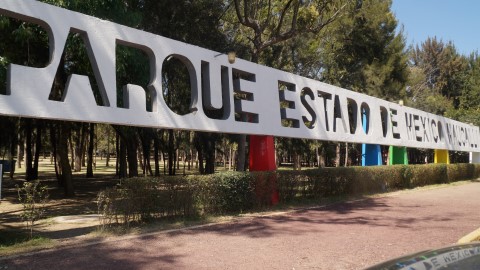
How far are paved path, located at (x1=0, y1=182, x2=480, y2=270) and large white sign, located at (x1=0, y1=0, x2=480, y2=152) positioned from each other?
8.64ft

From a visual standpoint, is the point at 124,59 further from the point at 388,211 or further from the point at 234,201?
the point at 388,211

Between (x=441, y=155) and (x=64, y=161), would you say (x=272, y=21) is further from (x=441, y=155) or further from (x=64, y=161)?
(x=441, y=155)

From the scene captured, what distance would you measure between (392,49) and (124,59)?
23.0 metres

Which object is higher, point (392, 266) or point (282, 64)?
point (282, 64)

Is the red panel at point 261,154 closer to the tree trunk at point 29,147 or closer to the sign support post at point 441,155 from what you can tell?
the tree trunk at point 29,147

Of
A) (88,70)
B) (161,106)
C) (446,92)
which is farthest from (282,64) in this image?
(446,92)

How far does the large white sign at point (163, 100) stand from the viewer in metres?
8.10

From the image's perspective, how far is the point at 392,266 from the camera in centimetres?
255

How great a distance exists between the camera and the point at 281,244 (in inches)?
317

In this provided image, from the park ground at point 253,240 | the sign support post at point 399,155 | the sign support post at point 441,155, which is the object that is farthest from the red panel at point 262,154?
the sign support post at point 441,155

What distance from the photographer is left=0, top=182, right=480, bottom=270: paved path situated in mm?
6680

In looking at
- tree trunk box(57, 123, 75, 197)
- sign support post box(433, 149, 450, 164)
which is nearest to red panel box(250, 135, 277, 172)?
tree trunk box(57, 123, 75, 197)

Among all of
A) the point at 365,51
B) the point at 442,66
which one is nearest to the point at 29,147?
the point at 365,51

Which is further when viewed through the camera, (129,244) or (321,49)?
(321,49)
